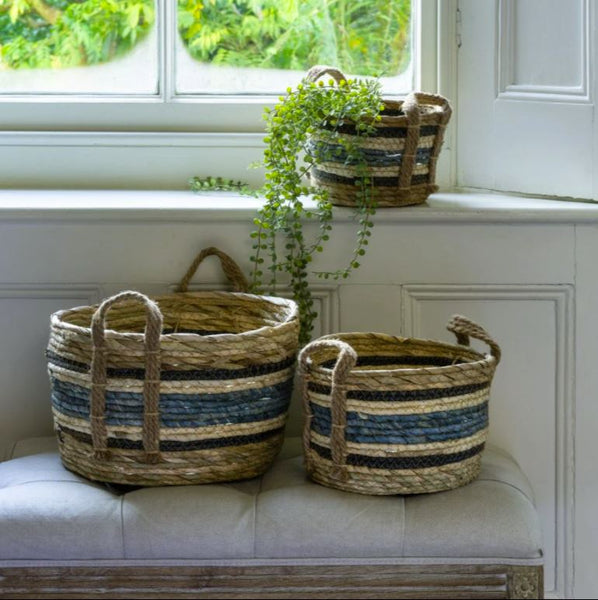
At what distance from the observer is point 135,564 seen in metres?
1.75

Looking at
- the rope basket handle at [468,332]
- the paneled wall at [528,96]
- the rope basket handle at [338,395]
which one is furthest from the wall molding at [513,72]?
the rope basket handle at [338,395]

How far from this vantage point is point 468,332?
1965 mm

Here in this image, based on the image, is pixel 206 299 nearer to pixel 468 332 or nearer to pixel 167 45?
pixel 468 332

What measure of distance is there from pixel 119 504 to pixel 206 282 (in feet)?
1.80

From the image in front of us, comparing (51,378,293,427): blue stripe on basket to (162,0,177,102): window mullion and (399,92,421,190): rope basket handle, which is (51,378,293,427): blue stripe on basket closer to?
(399,92,421,190): rope basket handle

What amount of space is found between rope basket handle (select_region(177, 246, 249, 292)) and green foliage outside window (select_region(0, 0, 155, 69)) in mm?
615

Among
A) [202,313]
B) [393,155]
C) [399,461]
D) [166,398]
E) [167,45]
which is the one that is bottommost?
[399,461]

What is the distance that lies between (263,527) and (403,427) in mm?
272

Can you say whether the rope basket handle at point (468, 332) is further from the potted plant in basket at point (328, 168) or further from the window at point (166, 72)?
the window at point (166, 72)

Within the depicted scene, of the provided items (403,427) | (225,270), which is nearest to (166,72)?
(225,270)

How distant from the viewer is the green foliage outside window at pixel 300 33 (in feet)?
8.06

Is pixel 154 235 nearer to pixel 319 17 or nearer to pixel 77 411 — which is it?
pixel 77 411

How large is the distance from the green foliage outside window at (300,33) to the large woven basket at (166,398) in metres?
0.79

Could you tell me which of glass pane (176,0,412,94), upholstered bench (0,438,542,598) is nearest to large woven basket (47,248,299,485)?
upholstered bench (0,438,542,598)
